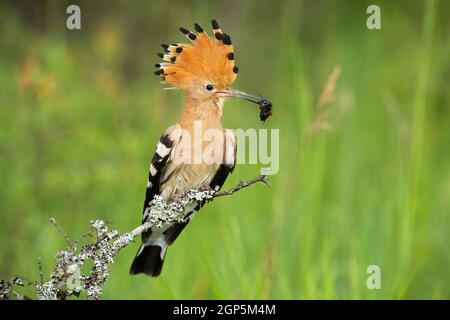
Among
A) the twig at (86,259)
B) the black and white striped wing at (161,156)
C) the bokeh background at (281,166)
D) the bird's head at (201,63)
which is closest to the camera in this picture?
the twig at (86,259)

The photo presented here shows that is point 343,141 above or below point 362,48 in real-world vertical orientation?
below

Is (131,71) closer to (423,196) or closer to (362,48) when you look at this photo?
(362,48)

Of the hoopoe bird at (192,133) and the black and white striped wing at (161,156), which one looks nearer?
the hoopoe bird at (192,133)

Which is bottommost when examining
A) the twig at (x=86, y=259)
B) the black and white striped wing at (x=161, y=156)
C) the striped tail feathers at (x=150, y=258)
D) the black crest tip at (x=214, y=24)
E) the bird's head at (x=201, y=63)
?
the striped tail feathers at (x=150, y=258)

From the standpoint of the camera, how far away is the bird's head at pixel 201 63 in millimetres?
2234

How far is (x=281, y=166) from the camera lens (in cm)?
521

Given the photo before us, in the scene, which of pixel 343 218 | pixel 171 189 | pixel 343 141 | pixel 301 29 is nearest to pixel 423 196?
pixel 343 218

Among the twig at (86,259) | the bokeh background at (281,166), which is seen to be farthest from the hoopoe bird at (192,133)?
the bokeh background at (281,166)

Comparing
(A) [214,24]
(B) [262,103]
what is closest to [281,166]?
(B) [262,103]

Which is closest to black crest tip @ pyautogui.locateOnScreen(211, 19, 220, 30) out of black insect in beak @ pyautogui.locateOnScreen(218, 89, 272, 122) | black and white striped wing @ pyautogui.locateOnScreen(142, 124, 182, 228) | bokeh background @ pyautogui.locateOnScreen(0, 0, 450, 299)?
black insect in beak @ pyautogui.locateOnScreen(218, 89, 272, 122)

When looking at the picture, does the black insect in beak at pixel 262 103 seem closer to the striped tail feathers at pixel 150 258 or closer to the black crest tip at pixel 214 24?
the black crest tip at pixel 214 24

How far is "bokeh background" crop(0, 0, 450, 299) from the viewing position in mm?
3689

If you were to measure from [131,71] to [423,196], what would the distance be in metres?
3.83
